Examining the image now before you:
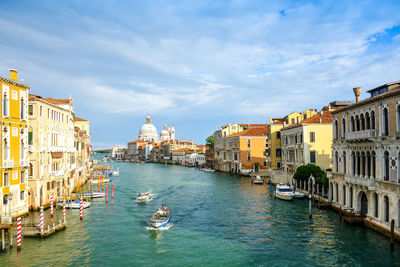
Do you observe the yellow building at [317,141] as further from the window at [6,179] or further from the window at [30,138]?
the window at [6,179]

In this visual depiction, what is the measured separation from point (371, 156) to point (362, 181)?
1853 mm

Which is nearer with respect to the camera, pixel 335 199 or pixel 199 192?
pixel 335 199

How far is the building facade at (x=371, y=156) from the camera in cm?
1822

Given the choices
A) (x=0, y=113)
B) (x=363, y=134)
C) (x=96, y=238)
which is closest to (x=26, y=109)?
(x=0, y=113)

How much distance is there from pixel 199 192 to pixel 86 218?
18311 mm

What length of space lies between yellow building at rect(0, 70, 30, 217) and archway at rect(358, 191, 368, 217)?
2360cm

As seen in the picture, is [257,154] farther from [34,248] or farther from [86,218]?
[34,248]

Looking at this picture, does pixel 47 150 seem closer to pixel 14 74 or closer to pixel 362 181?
pixel 14 74

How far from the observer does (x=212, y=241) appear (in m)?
20.1

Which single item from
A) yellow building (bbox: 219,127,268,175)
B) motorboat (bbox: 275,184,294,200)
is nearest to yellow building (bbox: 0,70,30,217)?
motorboat (bbox: 275,184,294,200)

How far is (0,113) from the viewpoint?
2142 cm

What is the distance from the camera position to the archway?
2219 centimetres

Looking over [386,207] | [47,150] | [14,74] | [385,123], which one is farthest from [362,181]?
[14,74]

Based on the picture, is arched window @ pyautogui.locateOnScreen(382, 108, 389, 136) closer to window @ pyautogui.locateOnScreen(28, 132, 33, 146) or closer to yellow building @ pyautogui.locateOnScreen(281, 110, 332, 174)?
yellow building @ pyautogui.locateOnScreen(281, 110, 332, 174)
